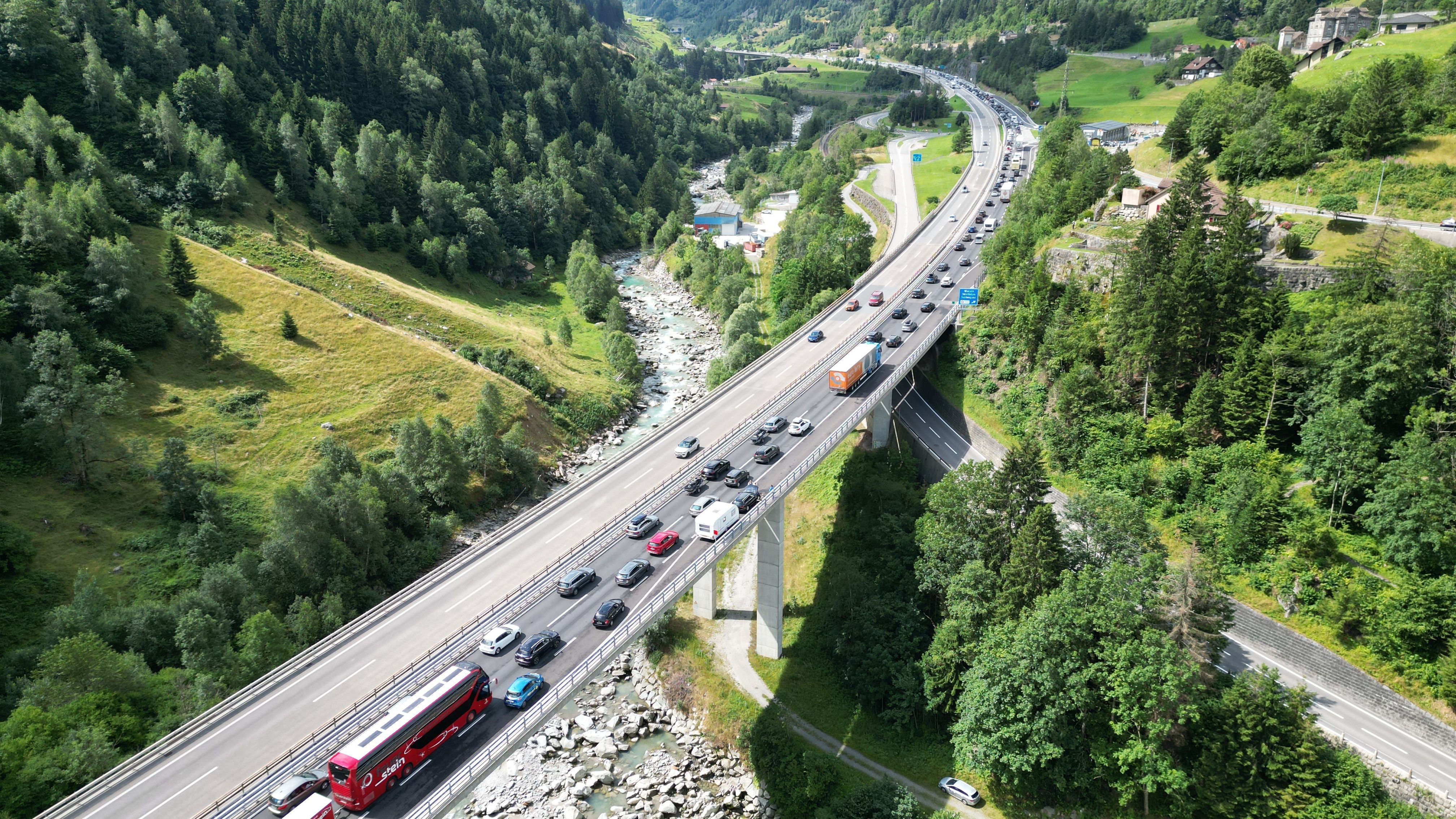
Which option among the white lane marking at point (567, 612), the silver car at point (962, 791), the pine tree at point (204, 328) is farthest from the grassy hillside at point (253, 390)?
the silver car at point (962, 791)

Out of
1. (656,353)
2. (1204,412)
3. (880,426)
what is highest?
(1204,412)

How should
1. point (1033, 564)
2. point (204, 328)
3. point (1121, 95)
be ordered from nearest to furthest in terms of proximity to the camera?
point (1033, 564) → point (204, 328) → point (1121, 95)

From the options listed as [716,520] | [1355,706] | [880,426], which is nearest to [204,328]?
[716,520]

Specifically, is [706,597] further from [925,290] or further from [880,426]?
[925,290]

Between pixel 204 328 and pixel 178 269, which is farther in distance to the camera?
pixel 178 269

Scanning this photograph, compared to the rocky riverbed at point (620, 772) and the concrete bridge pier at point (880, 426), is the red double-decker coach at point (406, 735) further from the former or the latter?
the concrete bridge pier at point (880, 426)

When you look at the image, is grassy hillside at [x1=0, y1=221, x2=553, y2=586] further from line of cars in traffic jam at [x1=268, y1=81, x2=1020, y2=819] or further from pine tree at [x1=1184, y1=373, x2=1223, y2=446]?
pine tree at [x1=1184, y1=373, x2=1223, y2=446]
